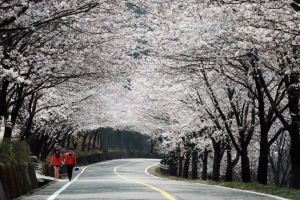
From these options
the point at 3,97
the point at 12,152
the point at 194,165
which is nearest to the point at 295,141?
the point at 12,152

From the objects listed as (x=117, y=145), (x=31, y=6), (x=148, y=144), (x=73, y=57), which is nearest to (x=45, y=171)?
(x=73, y=57)

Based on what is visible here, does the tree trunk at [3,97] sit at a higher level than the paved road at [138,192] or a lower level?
higher

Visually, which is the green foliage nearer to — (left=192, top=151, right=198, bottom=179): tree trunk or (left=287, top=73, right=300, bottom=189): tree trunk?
(left=287, top=73, right=300, bottom=189): tree trunk

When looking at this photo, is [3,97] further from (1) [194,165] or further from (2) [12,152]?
(1) [194,165]

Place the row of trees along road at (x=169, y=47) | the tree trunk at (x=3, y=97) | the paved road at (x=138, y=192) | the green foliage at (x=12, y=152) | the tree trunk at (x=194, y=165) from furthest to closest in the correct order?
the tree trunk at (x=194, y=165) → the tree trunk at (x=3, y=97) → the green foliage at (x=12, y=152) → the row of trees along road at (x=169, y=47) → the paved road at (x=138, y=192)

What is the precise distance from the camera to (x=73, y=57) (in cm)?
1848

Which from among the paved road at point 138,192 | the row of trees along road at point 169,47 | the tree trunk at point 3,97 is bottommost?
the paved road at point 138,192

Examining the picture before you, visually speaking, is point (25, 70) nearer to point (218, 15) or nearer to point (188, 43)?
point (188, 43)

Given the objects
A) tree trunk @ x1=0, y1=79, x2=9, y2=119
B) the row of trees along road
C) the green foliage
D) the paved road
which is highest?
the row of trees along road

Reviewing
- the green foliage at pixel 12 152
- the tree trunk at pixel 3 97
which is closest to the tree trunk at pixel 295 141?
the green foliage at pixel 12 152

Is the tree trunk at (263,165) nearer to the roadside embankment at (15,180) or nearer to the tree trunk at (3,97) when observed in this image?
the roadside embankment at (15,180)

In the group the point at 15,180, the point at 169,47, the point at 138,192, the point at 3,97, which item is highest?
A: the point at 169,47

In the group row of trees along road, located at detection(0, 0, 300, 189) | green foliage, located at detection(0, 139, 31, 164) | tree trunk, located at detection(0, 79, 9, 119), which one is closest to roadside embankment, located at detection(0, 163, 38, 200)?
green foliage, located at detection(0, 139, 31, 164)

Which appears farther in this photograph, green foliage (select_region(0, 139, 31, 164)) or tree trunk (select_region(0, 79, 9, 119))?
tree trunk (select_region(0, 79, 9, 119))
